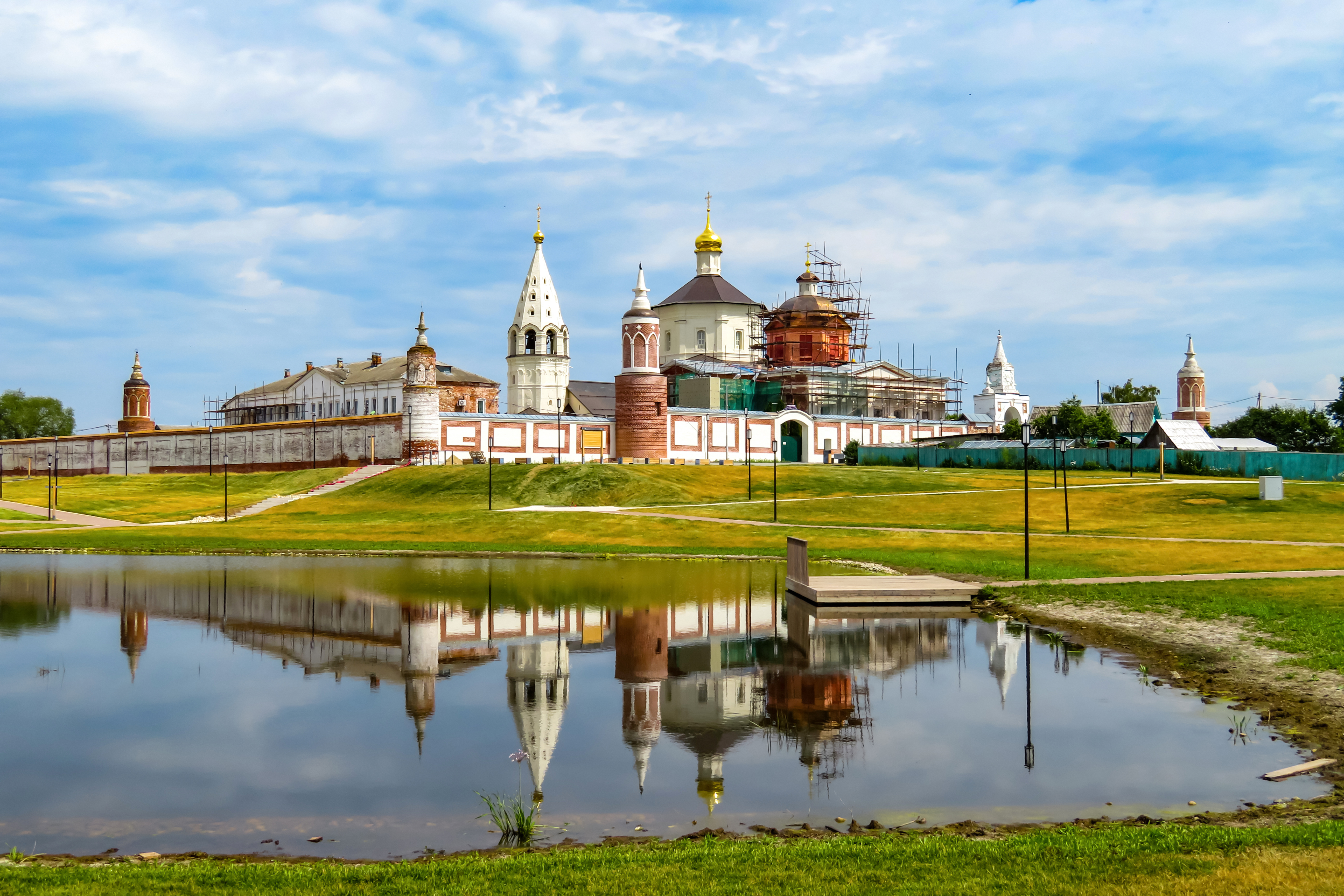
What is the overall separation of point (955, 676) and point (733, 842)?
9.35 meters

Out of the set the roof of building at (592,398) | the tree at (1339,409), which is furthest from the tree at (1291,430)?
the roof of building at (592,398)

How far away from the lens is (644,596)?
28.9 metres

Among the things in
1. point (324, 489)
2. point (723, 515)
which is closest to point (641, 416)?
point (324, 489)

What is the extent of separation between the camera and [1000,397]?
117 meters

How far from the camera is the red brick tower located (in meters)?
98.9

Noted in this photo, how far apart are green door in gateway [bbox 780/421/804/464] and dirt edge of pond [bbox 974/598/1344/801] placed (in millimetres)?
62075

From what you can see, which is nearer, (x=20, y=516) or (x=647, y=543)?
(x=647, y=543)

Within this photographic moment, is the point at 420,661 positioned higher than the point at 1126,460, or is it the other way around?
the point at 1126,460

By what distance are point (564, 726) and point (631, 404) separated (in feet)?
197

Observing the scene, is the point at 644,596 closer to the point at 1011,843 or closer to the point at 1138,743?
the point at 1138,743

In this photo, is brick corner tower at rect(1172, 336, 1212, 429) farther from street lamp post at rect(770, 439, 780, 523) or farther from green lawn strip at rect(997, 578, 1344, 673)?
green lawn strip at rect(997, 578, 1344, 673)

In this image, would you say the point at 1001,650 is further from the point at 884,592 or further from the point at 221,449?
the point at 221,449

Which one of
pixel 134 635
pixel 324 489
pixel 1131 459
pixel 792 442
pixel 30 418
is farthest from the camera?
pixel 30 418

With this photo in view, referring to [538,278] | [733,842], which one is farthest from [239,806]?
[538,278]
